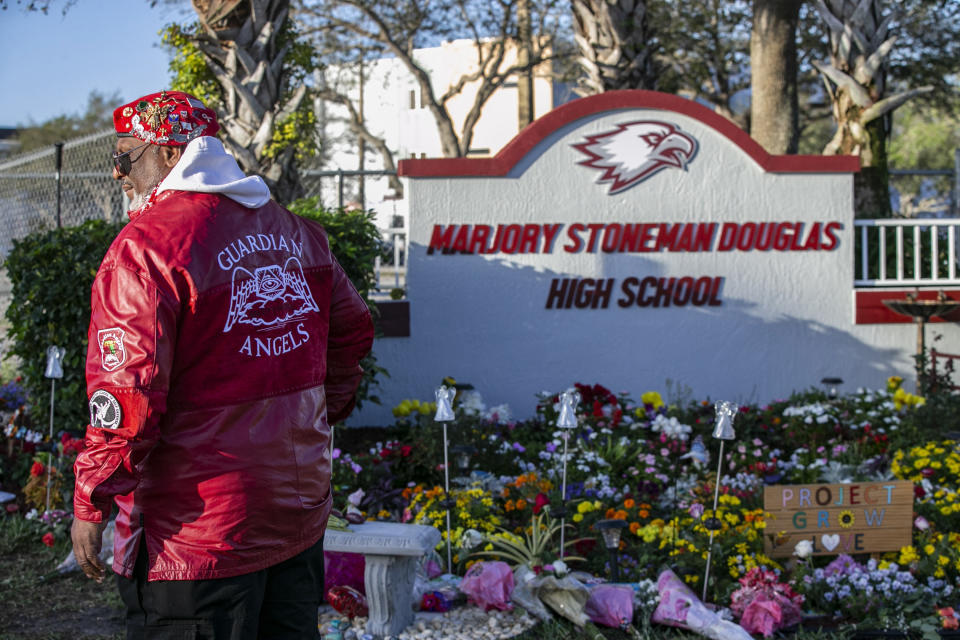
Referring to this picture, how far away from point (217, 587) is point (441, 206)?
6.08 metres

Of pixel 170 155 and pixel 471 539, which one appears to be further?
pixel 471 539

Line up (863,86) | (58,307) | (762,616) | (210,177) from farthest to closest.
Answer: (863,86), (58,307), (762,616), (210,177)

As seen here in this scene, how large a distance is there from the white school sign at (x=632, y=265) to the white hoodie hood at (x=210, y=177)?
5.48 meters

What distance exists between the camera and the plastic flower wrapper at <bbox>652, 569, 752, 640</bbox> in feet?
13.4

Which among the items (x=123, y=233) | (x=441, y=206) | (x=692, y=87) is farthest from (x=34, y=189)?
(x=692, y=87)

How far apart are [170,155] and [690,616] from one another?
2866mm

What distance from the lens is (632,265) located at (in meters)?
8.36

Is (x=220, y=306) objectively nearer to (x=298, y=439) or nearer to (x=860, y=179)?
(x=298, y=439)

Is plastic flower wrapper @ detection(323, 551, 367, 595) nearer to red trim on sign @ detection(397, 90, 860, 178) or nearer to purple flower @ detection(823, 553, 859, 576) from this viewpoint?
purple flower @ detection(823, 553, 859, 576)

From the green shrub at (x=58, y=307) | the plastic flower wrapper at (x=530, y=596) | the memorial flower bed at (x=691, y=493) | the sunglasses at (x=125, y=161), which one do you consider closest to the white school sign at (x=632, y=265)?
the memorial flower bed at (x=691, y=493)

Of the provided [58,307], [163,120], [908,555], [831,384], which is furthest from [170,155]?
[831,384]

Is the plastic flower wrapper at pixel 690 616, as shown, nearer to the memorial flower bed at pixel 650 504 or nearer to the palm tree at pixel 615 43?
the memorial flower bed at pixel 650 504

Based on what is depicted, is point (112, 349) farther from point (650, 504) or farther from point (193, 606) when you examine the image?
point (650, 504)

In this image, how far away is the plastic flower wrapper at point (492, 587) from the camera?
4410 mm
